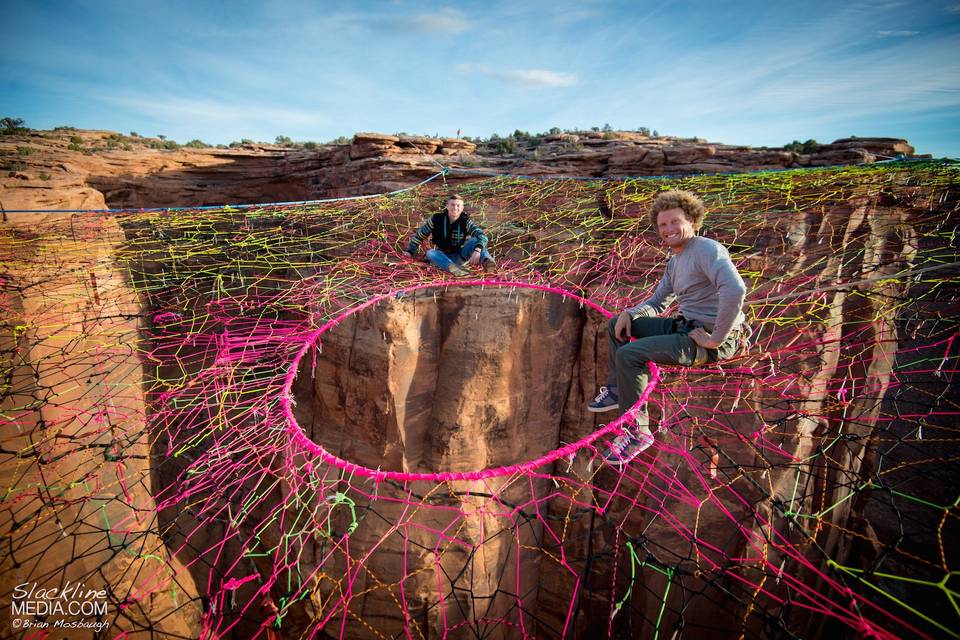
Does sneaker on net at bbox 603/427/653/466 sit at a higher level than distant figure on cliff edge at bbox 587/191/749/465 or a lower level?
lower

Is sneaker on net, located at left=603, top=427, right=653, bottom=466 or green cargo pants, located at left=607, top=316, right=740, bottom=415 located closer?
green cargo pants, located at left=607, top=316, right=740, bottom=415

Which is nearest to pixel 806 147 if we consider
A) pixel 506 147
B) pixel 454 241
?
pixel 506 147

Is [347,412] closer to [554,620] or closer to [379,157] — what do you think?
[554,620]

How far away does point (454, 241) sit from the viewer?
23.9 ft

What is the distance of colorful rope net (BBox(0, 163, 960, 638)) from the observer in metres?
5.52

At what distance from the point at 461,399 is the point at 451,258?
8.35 feet

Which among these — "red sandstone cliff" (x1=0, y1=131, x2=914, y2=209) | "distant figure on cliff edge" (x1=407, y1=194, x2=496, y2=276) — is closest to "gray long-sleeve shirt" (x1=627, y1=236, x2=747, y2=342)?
"distant figure on cliff edge" (x1=407, y1=194, x2=496, y2=276)

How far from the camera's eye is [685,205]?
394 centimetres

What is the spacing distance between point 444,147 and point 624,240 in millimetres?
10098

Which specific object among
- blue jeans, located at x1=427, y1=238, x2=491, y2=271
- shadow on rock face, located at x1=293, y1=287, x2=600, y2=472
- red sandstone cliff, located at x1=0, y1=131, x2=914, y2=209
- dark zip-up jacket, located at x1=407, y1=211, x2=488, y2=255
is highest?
red sandstone cliff, located at x1=0, y1=131, x2=914, y2=209

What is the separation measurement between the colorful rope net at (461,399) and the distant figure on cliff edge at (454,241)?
0.30m

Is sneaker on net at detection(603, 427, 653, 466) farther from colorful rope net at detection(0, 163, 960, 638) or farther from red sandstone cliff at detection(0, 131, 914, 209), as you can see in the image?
red sandstone cliff at detection(0, 131, 914, 209)

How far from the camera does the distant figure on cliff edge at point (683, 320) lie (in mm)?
3703

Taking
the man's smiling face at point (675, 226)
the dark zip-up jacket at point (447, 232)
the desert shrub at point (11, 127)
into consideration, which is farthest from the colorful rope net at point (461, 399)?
the desert shrub at point (11, 127)
